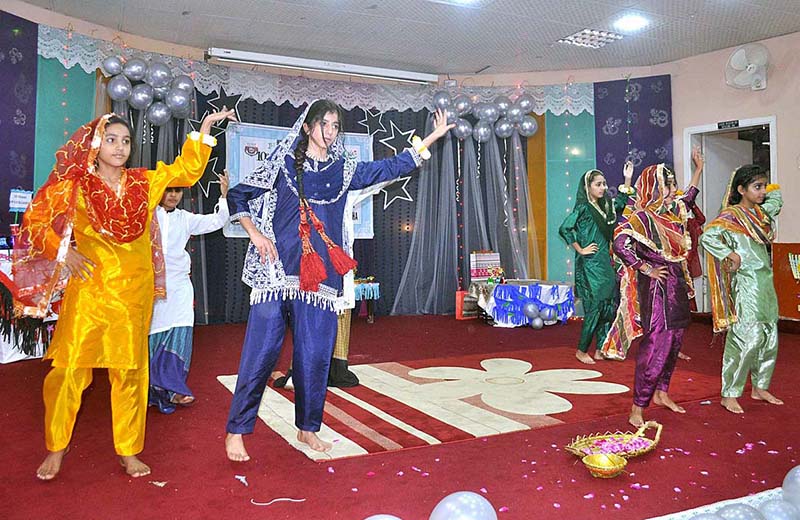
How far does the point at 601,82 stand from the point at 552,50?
3.64 ft

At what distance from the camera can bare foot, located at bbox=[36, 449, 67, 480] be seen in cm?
256

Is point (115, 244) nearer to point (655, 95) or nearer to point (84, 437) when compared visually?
point (84, 437)

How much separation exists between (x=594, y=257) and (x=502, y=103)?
3457mm

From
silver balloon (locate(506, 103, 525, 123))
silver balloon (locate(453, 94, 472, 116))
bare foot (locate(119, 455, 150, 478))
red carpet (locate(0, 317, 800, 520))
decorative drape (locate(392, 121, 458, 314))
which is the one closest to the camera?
red carpet (locate(0, 317, 800, 520))

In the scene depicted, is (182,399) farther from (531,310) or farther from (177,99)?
(531,310)

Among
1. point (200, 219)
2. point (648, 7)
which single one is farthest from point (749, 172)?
point (648, 7)

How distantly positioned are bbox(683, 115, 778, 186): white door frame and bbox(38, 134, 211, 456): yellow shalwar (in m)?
6.80

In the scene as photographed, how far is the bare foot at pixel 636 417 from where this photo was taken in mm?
3283

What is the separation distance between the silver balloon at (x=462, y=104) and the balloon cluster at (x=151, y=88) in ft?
9.91

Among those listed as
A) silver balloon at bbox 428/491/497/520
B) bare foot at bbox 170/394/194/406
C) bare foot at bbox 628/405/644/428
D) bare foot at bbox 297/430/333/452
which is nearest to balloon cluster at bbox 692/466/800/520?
silver balloon at bbox 428/491/497/520

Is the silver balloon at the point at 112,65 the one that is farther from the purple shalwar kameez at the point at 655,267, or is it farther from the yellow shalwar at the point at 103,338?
the purple shalwar kameez at the point at 655,267

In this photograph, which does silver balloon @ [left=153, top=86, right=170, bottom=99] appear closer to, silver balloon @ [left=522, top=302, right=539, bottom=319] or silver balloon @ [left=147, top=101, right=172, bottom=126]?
silver balloon @ [left=147, top=101, right=172, bottom=126]

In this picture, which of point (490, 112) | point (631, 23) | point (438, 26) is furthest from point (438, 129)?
point (490, 112)

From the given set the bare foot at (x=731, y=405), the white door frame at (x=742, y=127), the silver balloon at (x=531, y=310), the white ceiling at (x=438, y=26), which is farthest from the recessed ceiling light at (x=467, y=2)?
the bare foot at (x=731, y=405)
